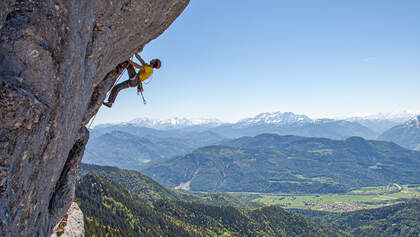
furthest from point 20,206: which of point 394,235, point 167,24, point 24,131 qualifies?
point 394,235

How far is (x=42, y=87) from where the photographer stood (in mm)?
6633

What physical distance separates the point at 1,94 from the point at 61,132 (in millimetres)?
2460

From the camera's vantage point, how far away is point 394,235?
186 metres

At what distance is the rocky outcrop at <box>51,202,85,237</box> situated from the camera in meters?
14.8

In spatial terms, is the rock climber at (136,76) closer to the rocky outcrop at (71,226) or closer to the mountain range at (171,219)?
the rocky outcrop at (71,226)

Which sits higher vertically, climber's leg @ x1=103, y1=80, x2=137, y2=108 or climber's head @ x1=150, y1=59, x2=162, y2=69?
climber's head @ x1=150, y1=59, x2=162, y2=69

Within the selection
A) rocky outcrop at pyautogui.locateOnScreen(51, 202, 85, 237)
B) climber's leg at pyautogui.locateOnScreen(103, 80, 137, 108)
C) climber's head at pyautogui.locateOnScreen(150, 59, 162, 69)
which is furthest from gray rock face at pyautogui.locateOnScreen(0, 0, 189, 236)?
rocky outcrop at pyautogui.locateOnScreen(51, 202, 85, 237)

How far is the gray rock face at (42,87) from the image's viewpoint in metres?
5.98

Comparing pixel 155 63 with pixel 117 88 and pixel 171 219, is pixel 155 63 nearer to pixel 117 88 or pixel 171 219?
pixel 117 88

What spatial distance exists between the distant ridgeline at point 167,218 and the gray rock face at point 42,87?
184 feet

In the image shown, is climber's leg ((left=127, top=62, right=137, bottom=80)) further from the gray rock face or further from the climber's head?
the gray rock face

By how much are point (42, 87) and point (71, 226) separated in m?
12.8

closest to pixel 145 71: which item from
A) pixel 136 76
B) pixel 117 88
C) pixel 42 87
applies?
pixel 136 76

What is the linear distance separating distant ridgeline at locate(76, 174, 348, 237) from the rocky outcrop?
4422 centimetres
